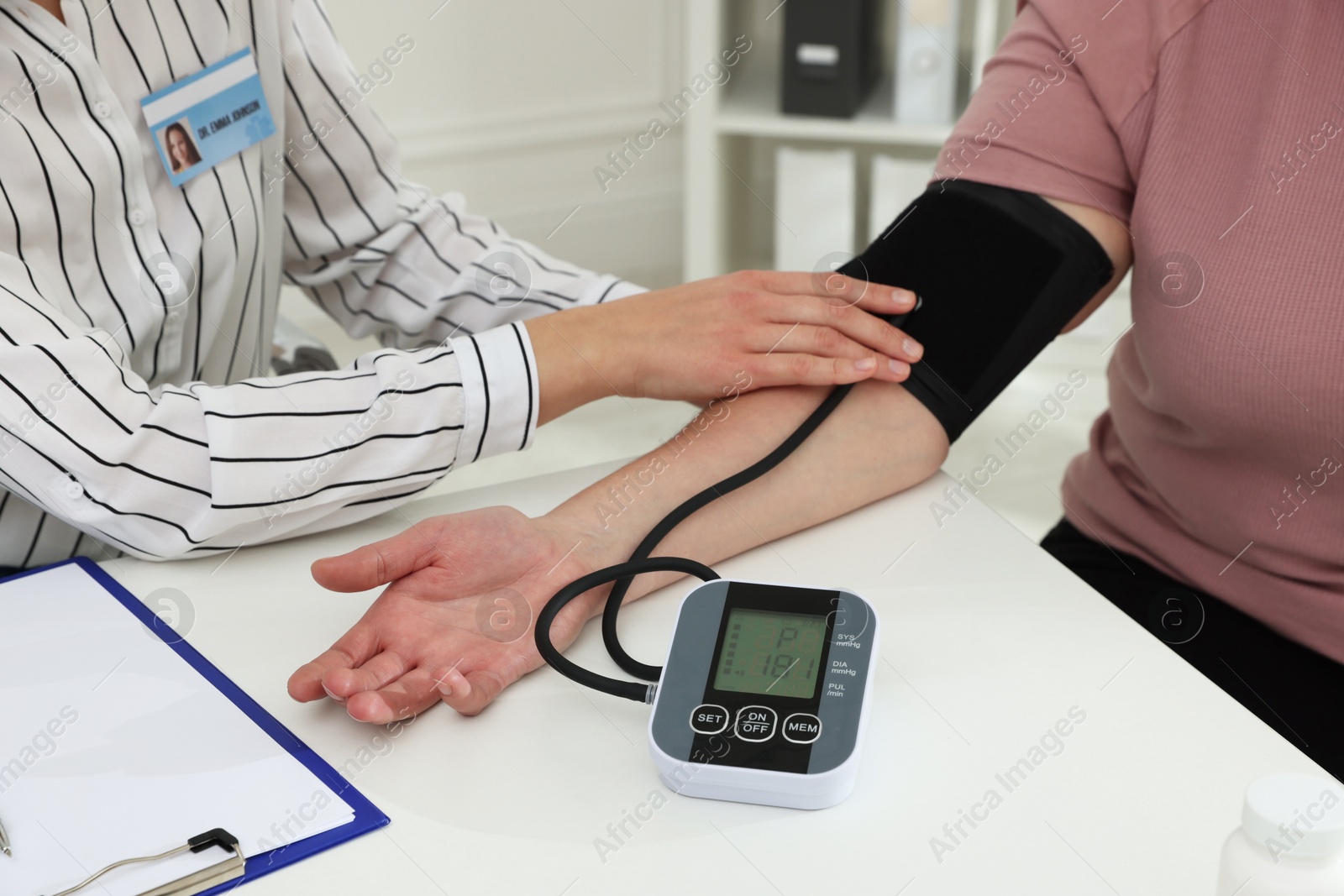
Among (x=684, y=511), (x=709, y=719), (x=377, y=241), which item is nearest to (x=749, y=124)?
(x=377, y=241)

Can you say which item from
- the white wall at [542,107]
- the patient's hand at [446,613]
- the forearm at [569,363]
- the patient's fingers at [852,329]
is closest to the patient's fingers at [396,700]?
the patient's hand at [446,613]

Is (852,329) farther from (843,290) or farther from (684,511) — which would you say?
(684,511)

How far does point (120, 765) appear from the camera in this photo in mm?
615

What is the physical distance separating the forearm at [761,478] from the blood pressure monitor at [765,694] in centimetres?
11

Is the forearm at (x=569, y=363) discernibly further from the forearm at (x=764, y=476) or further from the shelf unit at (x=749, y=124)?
the shelf unit at (x=749, y=124)

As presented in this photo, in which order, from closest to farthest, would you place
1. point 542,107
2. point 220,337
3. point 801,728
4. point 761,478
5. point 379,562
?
point 801,728 < point 379,562 < point 761,478 < point 220,337 < point 542,107

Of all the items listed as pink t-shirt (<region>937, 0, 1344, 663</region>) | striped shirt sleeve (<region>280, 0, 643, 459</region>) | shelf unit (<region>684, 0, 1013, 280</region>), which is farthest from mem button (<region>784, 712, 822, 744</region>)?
shelf unit (<region>684, 0, 1013, 280</region>)

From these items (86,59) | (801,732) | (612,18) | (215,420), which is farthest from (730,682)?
(612,18)

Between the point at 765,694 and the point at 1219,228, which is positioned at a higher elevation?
the point at 1219,228

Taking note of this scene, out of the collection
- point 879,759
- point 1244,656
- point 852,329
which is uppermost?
point 852,329

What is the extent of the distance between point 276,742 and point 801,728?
271 millimetres

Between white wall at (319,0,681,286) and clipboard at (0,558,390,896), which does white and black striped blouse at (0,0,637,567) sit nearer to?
clipboard at (0,558,390,896)

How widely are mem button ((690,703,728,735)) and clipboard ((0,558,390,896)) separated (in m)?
0.16

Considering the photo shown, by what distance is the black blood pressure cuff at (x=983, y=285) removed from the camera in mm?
909
